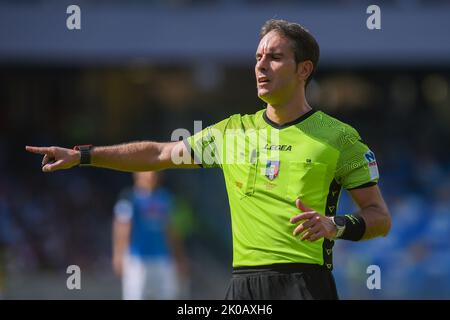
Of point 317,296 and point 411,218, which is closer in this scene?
point 317,296

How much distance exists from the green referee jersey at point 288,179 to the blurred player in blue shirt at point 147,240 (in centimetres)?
656

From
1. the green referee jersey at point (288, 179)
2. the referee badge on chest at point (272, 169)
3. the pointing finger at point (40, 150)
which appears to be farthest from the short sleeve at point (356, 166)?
the pointing finger at point (40, 150)

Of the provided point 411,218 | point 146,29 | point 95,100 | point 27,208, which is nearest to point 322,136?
point 411,218

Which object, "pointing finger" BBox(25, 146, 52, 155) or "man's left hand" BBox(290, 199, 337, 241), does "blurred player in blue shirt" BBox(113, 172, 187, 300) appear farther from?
"man's left hand" BBox(290, 199, 337, 241)

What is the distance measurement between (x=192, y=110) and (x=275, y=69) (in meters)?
21.6

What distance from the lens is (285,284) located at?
5.55 metres

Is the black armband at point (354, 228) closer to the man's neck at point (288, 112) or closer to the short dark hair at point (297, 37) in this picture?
the man's neck at point (288, 112)

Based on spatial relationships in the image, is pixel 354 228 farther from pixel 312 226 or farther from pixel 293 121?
pixel 293 121

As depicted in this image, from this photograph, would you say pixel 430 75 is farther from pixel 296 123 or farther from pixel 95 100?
pixel 296 123

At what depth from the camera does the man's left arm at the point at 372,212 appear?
18.5ft

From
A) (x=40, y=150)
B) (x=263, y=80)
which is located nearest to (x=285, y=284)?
(x=263, y=80)

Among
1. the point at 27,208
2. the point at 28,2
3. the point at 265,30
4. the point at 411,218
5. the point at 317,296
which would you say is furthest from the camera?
the point at 28,2
